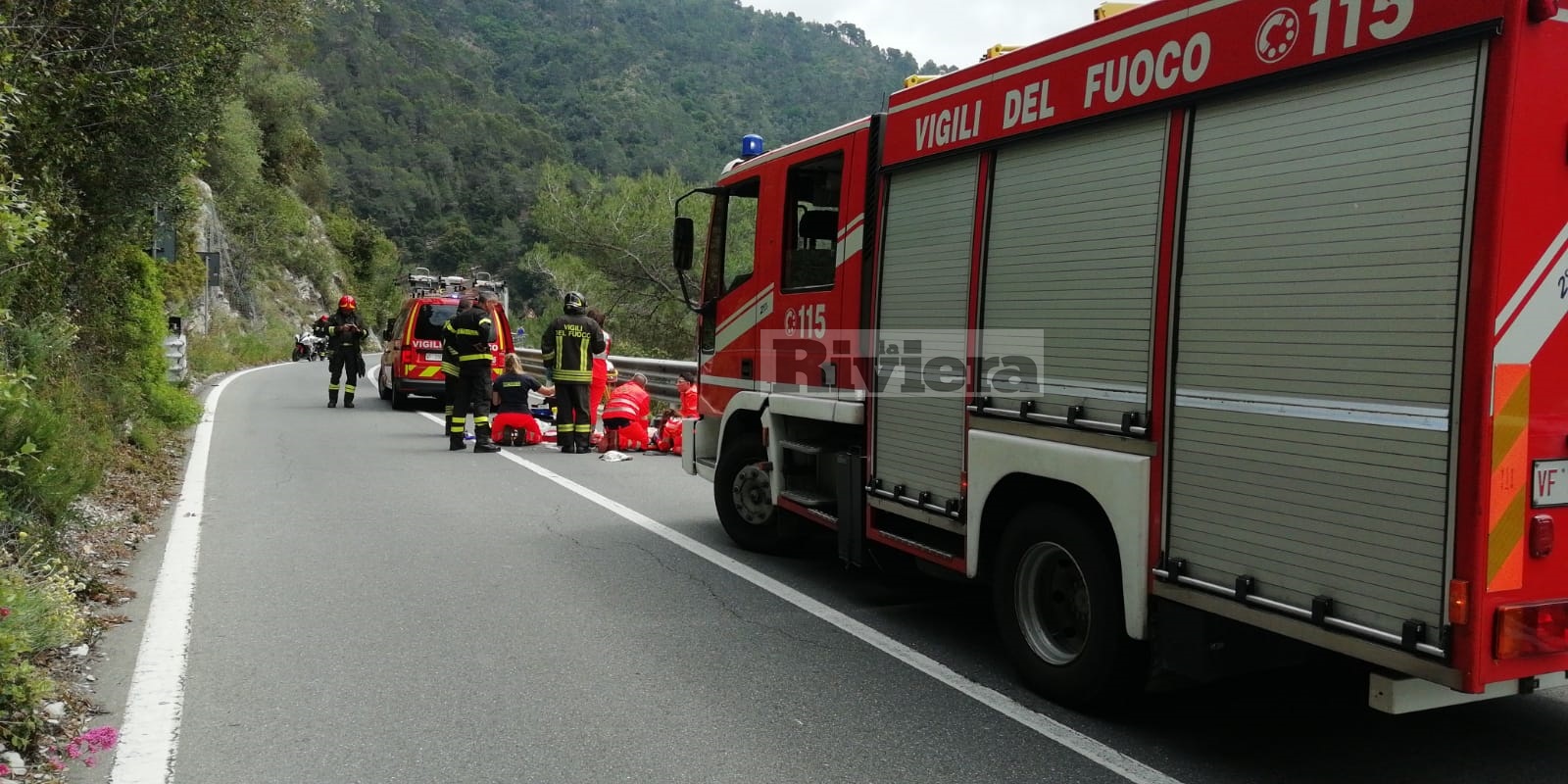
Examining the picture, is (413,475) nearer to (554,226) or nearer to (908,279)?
(908,279)

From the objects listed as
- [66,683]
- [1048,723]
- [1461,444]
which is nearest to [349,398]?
[66,683]

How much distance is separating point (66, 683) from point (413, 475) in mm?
6464

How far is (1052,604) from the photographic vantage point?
4.88 m

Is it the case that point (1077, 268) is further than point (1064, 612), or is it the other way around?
point (1064, 612)

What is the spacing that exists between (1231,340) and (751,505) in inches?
170

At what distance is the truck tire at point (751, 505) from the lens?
296 inches

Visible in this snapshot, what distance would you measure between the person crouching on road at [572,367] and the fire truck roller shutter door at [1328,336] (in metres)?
10.00

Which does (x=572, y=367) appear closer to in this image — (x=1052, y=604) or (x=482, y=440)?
(x=482, y=440)

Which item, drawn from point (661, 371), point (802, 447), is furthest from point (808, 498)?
point (661, 371)

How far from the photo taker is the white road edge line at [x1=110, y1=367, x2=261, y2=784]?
4.07m

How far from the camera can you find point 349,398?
19750mm

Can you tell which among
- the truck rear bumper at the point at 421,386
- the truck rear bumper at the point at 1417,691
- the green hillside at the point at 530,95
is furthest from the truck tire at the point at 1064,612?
the green hillside at the point at 530,95

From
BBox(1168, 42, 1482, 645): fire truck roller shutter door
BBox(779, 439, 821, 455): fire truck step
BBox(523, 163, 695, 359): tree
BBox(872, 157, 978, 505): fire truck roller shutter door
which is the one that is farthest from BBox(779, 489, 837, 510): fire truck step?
BBox(523, 163, 695, 359): tree

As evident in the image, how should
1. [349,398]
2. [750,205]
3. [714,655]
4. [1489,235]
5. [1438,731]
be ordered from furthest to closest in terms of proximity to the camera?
[349,398], [750,205], [714,655], [1438,731], [1489,235]
